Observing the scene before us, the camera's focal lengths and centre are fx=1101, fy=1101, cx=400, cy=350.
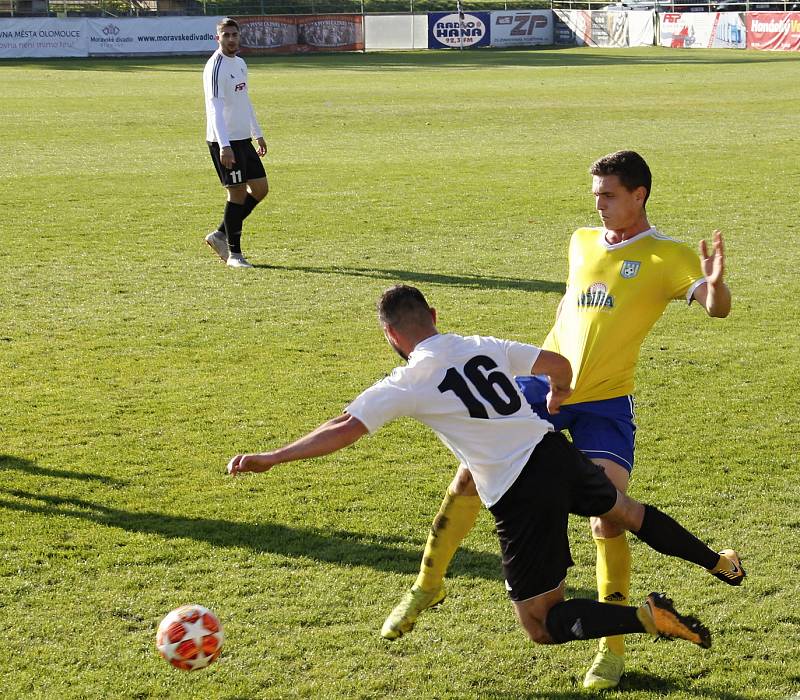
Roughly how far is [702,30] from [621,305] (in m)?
53.1

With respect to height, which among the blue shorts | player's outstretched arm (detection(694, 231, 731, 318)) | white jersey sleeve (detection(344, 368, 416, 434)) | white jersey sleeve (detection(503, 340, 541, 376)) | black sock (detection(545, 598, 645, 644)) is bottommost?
black sock (detection(545, 598, 645, 644))

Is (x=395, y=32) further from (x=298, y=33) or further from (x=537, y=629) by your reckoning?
(x=537, y=629)

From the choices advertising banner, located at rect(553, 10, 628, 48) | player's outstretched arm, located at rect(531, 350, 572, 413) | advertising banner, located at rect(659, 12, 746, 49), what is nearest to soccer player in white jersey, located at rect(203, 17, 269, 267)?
player's outstretched arm, located at rect(531, 350, 572, 413)

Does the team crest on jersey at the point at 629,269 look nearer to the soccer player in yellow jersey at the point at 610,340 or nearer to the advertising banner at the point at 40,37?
the soccer player in yellow jersey at the point at 610,340

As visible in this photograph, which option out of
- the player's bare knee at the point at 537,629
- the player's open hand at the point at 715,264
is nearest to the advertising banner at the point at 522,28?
the player's open hand at the point at 715,264

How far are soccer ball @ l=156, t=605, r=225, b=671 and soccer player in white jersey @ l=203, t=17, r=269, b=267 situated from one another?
851 centimetres

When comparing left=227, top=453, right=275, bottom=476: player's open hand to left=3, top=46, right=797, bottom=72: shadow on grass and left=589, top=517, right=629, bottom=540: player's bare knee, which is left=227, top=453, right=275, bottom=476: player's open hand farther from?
left=3, top=46, right=797, bottom=72: shadow on grass

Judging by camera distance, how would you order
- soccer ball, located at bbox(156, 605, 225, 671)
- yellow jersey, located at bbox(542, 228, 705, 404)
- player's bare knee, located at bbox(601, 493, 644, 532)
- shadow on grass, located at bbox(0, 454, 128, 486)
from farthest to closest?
shadow on grass, located at bbox(0, 454, 128, 486)
yellow jersey, located at bbox(542, 228, 705, 404)
player's bare knee, located at bbox(601, 493, 644, 532)
soccer ball, located at bbox(156, 605, 225, 671)

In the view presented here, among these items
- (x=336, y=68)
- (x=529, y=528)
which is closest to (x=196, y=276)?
(x=529, y=528)

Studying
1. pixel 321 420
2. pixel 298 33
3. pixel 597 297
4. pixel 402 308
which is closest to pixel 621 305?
pixel 597 297

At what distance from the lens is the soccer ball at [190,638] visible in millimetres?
4566

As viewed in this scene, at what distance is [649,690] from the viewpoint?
4691 mm

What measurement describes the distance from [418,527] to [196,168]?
15279 mm

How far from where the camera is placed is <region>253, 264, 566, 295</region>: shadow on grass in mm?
11703
